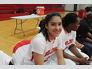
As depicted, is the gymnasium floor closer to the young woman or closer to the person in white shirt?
the person in white shirt

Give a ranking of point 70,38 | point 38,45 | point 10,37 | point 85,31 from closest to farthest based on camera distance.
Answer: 1. point 38,45
2. point 70,38
3. point 85,31
4. point 10,37

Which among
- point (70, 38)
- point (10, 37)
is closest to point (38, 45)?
point (70, 38)

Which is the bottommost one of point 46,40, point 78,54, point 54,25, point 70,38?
point 78,54

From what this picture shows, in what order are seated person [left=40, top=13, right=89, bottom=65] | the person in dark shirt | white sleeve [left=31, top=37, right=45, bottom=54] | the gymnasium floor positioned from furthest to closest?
the gymnasium floor, the person in dark shirt, seated person [left=40, top=13, right=89, bottom=65], white sleeve [left=31, top=37, right=45, bottom=54]

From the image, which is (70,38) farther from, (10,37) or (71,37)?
(10,37)

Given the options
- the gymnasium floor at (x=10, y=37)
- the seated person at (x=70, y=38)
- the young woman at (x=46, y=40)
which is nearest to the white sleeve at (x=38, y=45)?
the young woman at (x=46, y=40)

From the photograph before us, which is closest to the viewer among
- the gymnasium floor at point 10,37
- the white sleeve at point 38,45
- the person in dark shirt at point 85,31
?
the white sleeve at point 38,45

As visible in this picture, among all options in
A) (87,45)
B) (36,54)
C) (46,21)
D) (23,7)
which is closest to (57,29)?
(46,21)

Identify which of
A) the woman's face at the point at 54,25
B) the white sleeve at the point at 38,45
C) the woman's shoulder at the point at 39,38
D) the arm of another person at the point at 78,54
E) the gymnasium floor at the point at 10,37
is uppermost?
the woman's face at the point at 54,25

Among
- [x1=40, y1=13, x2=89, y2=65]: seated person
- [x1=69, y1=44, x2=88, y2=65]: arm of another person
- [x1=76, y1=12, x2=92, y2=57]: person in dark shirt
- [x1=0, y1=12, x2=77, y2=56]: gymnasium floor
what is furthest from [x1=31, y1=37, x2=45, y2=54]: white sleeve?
[x1=0, y1=12, x2=77, y2=56]: gymnasium floor

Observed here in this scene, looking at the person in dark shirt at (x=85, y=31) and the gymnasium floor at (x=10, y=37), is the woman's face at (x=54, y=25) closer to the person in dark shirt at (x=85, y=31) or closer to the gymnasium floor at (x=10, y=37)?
the person in dark shirt at (x=85, y=31)

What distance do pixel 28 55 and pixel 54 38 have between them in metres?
0.33

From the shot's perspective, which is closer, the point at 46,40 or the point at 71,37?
the point at 46,40

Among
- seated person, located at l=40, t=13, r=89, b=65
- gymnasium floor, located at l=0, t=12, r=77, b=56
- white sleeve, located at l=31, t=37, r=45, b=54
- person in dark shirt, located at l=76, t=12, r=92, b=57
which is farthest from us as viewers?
gymnasium floor, located at l=0, t=12, r=77, b=56
